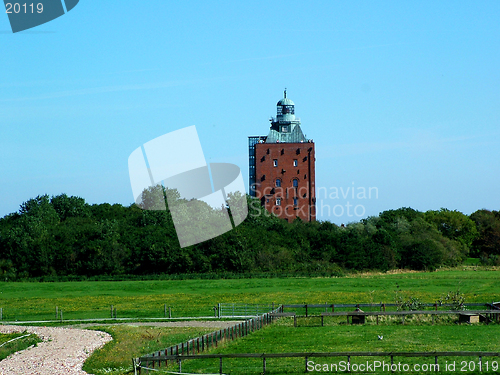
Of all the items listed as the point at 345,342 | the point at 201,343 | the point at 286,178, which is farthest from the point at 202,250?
the point at 201,343

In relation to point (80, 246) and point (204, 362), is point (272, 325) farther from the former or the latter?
point (80, 246)

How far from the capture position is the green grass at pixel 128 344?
24.5 metres

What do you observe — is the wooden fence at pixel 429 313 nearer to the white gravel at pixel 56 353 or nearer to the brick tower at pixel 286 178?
the white gravel at pixel 56 353

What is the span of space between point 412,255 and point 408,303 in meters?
52.7

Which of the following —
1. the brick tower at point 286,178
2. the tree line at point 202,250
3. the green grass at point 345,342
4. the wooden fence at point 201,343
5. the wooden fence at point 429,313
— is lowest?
the green grass at point 345,342

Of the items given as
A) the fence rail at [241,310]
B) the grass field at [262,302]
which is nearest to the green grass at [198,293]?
the grass field at [262,302]

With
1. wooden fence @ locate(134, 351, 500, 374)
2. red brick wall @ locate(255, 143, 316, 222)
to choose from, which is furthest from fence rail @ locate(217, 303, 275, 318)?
red brick wall @ locate(255, 143, 316, 222)

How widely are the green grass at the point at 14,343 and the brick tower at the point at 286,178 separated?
9040 centimetres

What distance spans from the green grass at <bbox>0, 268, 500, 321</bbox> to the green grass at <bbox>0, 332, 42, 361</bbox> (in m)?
10.4

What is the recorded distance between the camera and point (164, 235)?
8769cm

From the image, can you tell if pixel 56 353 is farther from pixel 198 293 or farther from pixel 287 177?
pixel 287 177

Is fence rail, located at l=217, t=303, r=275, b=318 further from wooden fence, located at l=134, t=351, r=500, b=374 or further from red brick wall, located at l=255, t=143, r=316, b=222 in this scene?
red brick wall, located at l=255, t=143, r=316, b=222

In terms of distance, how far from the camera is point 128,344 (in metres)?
28.8

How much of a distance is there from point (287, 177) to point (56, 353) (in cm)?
9820
